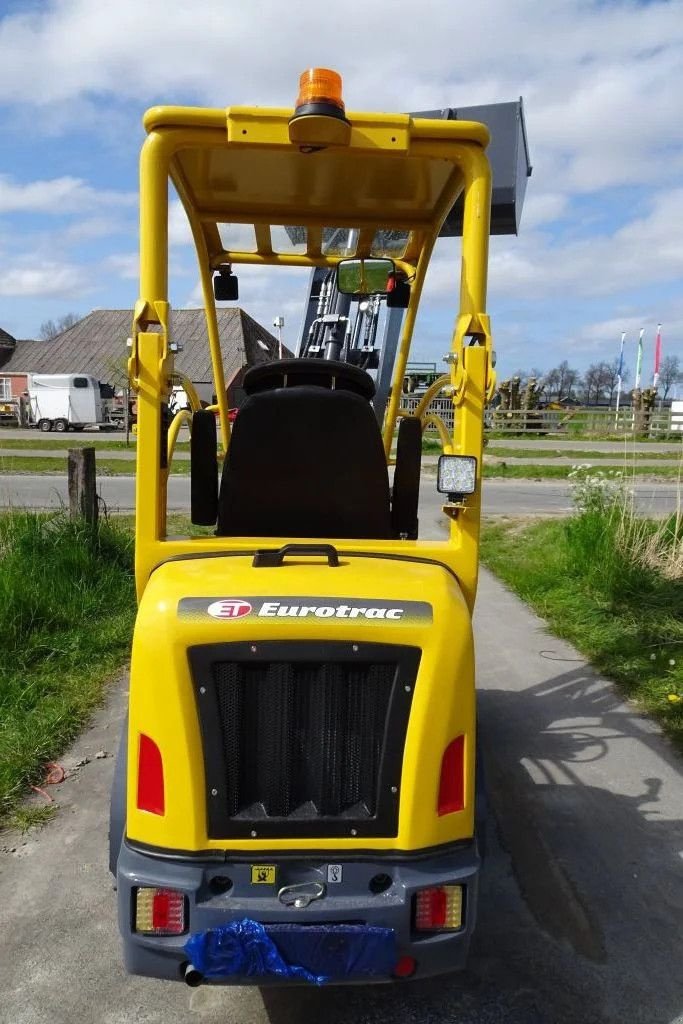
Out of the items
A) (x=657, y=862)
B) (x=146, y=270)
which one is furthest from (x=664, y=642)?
(x=146, y=270)

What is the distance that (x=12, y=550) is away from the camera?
6570 mm

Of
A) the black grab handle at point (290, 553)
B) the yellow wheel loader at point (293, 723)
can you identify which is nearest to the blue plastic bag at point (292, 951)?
the yellow wheel loader at point (293, 723)

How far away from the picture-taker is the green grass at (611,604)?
5613 millimetres

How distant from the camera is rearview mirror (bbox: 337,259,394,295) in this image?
14.6 feet

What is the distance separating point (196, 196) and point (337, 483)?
5.10 feet

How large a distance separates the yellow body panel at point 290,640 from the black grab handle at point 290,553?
15cm

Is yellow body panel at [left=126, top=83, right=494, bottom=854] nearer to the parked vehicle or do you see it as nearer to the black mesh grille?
the black mesh grille

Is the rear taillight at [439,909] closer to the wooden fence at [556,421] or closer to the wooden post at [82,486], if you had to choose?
the wooden post at [82,486]

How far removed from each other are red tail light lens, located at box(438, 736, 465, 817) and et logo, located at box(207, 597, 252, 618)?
0.68 meters

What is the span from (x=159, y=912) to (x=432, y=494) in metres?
13.7

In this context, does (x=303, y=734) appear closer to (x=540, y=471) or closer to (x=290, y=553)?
(x=290, y=553)

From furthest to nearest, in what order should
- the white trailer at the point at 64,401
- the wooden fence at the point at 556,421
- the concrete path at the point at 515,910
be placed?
the white trailer at the point at 64,401
the wooden fence at the point at 556,421
the concrete path at the point at 515,910

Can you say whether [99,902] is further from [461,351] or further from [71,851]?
[461,351]

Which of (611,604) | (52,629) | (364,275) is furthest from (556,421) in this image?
(364,275)
